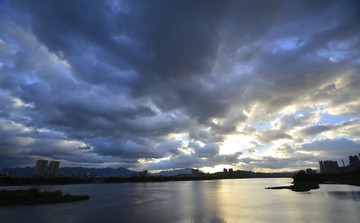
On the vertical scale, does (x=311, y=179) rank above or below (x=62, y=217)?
above

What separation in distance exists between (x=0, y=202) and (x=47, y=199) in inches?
465

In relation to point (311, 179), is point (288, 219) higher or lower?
lower

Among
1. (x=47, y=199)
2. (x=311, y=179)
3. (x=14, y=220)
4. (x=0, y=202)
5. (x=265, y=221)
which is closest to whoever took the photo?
(x=265, y=221)

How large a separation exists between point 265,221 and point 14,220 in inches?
1943

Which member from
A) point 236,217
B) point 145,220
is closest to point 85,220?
point 145,220

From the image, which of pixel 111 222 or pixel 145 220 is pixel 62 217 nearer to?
pixel 111 222

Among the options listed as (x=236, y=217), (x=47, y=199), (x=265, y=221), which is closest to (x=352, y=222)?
(x=265, y=221)

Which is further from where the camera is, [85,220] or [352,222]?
[85,220]

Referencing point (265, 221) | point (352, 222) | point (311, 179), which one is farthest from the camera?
point (311, 179)

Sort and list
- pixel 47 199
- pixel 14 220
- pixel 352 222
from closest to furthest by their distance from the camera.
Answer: pixel 352 222
pixel 14 220
pixel 47 199

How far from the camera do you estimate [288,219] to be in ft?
134

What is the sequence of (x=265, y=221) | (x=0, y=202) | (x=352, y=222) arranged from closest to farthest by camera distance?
(x=352, y=222)
(x=265, y=221)
(x=0, y=202)

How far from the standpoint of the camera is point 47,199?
6869 cm

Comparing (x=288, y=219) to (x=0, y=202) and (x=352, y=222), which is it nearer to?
(x=352, y=222)
